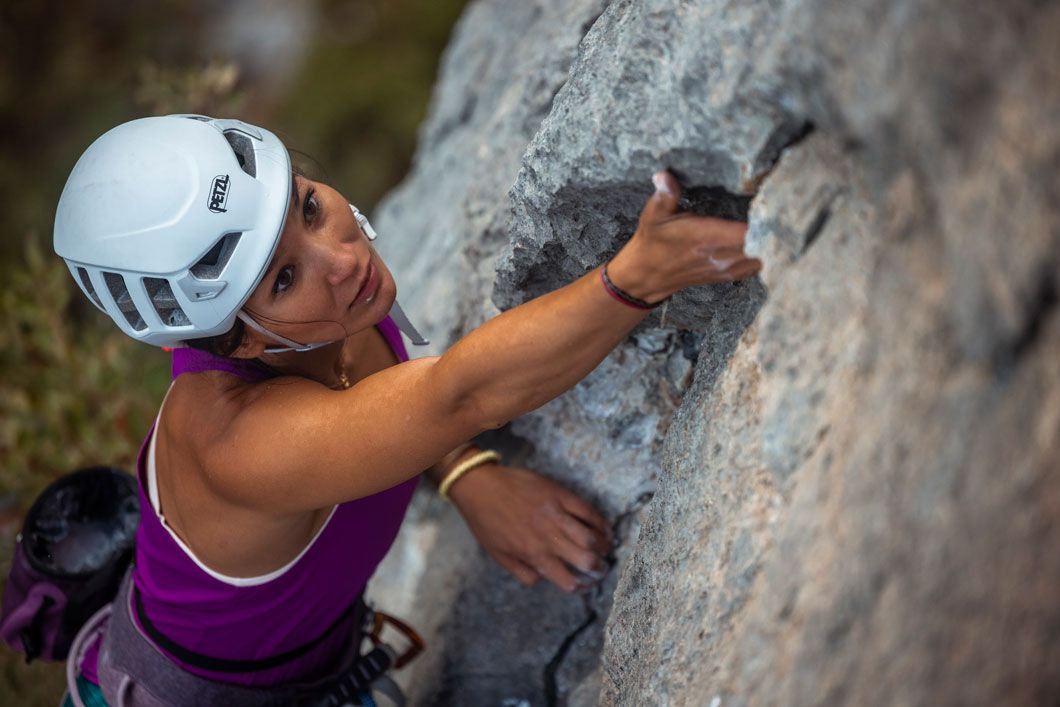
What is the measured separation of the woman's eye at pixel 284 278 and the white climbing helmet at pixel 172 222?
3.0 inches

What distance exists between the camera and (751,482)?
1701 mm

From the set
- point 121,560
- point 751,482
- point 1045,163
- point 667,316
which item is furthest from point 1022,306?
point 121,560

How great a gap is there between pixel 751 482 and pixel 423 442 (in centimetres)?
62

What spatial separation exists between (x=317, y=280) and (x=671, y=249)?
0.82m

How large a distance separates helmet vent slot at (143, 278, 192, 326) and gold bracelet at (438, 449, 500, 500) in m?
1.04

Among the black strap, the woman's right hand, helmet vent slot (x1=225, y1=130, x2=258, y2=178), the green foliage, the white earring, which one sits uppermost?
the woman's right hand

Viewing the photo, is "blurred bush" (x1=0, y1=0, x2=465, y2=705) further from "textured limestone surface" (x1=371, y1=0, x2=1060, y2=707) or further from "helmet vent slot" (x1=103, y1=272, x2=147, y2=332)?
"textured limestone surface" (x1=371, y1=0, x2=1060, y2=707)

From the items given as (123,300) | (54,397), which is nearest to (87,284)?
(123,300)

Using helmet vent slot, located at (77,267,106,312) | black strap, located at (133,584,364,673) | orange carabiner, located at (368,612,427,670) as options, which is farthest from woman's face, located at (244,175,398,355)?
orange carabiner, located at (368,612,427,670)

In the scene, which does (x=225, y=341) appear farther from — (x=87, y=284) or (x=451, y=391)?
(x=451, y=391)

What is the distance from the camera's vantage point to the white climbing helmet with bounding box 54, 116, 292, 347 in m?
2.02

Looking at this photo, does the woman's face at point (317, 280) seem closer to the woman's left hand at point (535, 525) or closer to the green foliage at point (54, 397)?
the woman's left hand at point (535, 525)

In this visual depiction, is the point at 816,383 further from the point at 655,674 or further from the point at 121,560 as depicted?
the point at 121,560

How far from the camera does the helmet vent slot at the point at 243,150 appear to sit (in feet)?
7.08
